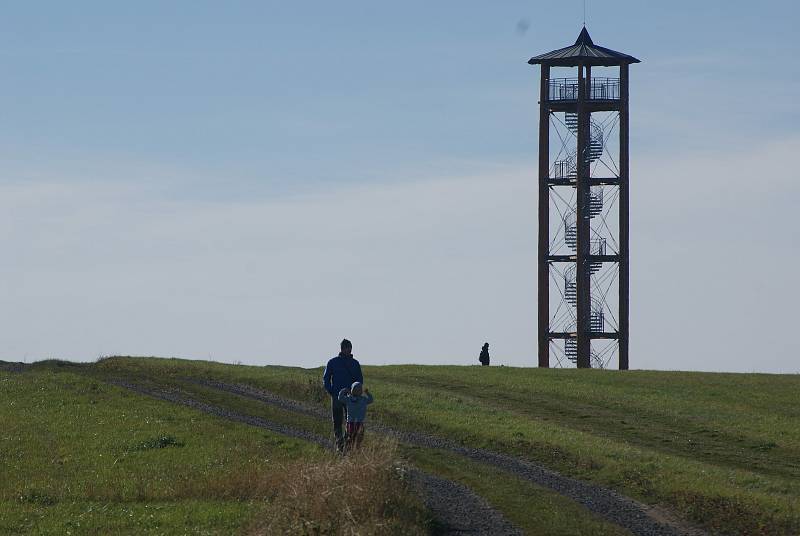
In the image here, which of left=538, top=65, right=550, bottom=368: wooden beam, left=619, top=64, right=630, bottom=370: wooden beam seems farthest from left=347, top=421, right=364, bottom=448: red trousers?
left=538, top=65, right=550, bottom=368: wooden beam

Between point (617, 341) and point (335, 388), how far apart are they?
4274cm

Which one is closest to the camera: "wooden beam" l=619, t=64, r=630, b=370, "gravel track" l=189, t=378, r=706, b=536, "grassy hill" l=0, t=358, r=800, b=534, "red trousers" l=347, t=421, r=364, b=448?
"gravel track" l=189, t=378, r=706, b=536

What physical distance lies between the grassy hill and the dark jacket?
5.22 ft

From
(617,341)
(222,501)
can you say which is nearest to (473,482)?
(222,501)

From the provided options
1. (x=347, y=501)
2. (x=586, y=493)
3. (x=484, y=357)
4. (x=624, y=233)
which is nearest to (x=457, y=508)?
(x=347, y=501)

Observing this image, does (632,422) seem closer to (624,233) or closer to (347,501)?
(347,501)

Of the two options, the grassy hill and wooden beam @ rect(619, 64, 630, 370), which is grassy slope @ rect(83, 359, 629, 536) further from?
wooden beam @ rect(619, 64, 630, 370)

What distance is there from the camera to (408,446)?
3462 cm

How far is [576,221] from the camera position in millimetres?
70188

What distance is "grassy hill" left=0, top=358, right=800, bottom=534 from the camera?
84.3 ft

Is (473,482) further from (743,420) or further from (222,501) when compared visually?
(743,420)

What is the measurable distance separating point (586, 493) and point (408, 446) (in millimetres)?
7169

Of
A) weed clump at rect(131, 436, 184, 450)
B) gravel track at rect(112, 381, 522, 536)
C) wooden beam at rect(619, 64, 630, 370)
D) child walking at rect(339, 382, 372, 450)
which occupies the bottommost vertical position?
gravel track at rect(112, 381, 522, 536)

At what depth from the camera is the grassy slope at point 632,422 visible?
1104 inches
